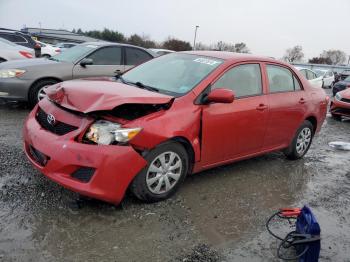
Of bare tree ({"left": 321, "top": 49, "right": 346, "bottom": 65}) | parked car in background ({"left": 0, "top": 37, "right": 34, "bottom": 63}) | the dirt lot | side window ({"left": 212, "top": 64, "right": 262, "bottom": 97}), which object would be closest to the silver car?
the dirt lot

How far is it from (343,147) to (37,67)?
615 centimetres

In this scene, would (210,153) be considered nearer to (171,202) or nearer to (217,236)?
(171,202)

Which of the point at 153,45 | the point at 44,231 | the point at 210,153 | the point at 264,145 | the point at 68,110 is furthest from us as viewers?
the point at 153,45

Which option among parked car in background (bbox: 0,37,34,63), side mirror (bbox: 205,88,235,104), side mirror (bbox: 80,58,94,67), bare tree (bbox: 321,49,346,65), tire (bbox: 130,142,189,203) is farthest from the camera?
bare tree (bbox: 321,49,346,65)

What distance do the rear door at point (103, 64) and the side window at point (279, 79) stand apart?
4.07m

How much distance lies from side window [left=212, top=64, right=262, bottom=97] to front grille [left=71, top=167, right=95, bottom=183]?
176cm

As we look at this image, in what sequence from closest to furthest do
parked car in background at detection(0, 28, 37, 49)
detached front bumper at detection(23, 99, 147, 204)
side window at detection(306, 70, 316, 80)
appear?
detached front bumper at detection(23, 99, 147, 204)
parked car in background at detection(0, 28, 37, 49)
side window at detection(306, 70, 316, 80)

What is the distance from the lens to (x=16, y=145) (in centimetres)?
547

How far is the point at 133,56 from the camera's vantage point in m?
8.97

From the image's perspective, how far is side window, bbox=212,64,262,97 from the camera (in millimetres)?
4590

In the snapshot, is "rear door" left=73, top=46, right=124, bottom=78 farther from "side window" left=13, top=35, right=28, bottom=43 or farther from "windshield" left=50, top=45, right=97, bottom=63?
"side window" left=13, top=35, right=28, bottom=43

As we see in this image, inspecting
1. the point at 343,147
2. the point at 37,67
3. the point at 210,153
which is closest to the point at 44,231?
the point at 210,153

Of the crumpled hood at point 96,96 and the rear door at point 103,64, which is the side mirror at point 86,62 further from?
the crumpled hood at point 96,96

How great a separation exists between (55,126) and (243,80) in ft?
7.83
